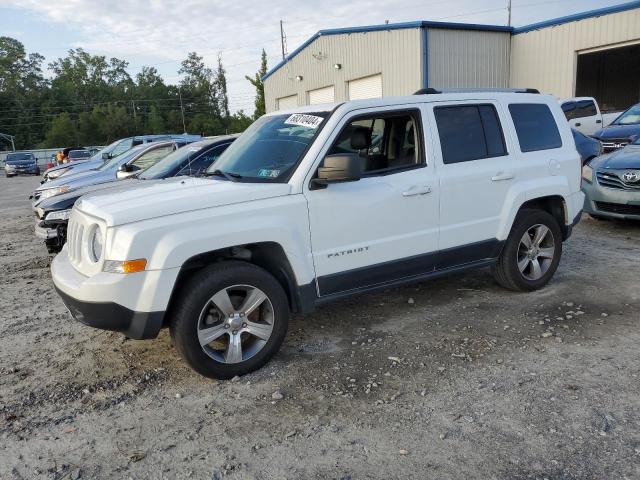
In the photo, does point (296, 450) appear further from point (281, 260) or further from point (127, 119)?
point (127, 119)

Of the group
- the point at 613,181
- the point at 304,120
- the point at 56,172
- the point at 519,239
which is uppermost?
the point at 304,120

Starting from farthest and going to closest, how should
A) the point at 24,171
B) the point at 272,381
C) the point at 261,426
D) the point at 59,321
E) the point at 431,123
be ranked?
the point at 24,171 < the point at 59,321 < the point at 431,123 < the point at 272,381 < the point at 261,426

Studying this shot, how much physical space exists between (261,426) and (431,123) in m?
2.80

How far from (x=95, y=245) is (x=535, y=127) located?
4122mm

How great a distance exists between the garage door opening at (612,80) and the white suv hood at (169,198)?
31.6 meters

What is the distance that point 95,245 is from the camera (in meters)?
3.59

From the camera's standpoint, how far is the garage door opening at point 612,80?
3061 centimetres

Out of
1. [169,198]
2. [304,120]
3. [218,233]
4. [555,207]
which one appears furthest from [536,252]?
[169,198]

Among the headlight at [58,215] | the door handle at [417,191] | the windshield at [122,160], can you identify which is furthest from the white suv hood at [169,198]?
the windshield at [122,160]

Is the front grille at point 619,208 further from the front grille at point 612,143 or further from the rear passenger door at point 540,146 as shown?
the front grille at point 612,143

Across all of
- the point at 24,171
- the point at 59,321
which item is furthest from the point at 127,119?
the point at 59,321

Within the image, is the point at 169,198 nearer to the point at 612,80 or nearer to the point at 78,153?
the point at 78,153

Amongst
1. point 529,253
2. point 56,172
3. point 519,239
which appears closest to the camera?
point 519,239

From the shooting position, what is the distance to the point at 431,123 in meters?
4.45
